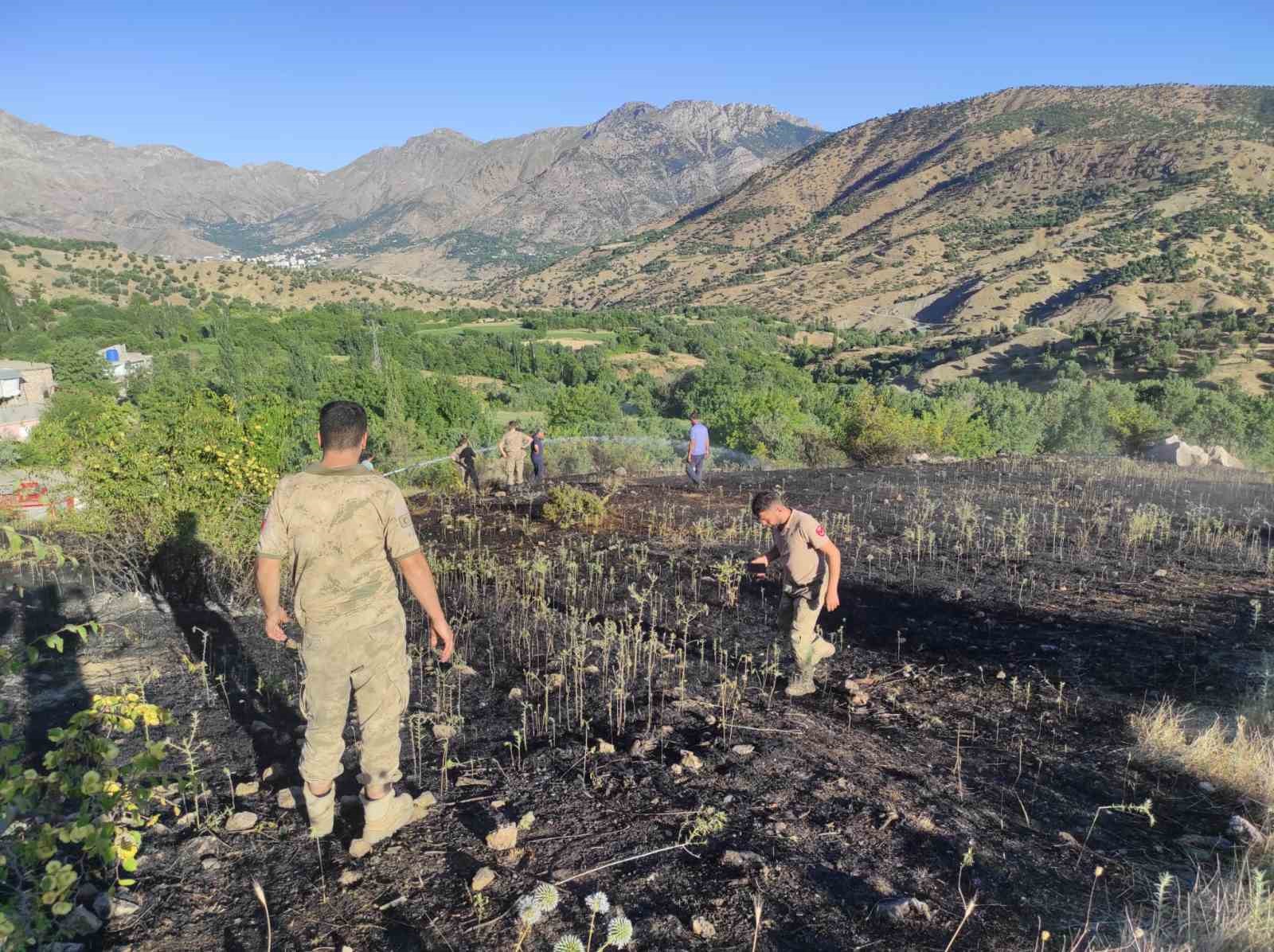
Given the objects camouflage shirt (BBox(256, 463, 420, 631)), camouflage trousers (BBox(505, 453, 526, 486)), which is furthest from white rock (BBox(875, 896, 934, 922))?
camouflage trousers (BBox(505, 453, 526, 486))

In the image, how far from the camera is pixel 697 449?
1295cm

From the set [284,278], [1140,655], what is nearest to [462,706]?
[1140,655]

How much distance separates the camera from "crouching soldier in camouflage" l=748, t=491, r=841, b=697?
181 inches

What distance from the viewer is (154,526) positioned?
6.76 metres

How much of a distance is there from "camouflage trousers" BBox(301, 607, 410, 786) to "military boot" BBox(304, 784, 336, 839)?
0.09 m

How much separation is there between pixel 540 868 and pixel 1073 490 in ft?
41.0

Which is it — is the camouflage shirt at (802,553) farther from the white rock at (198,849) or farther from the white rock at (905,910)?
the white rock at (198,849)

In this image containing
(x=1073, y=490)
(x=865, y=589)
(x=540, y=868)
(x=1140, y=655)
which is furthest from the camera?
(x=1073, y=490)

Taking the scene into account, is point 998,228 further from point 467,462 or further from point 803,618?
point 803,618

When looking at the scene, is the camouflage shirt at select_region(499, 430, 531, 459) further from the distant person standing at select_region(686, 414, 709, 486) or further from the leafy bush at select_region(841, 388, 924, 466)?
the leafy bush at select_region(841, 388, 924, 466)

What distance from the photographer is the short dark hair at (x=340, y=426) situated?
3020 millimetres

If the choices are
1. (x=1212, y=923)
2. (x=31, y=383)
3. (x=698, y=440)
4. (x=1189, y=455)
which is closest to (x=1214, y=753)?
(x=1212, y=923)

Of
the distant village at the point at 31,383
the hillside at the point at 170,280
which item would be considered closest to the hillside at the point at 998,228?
the hillside at the point at 170,280

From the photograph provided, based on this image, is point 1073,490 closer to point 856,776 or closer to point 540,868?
point 856,776
